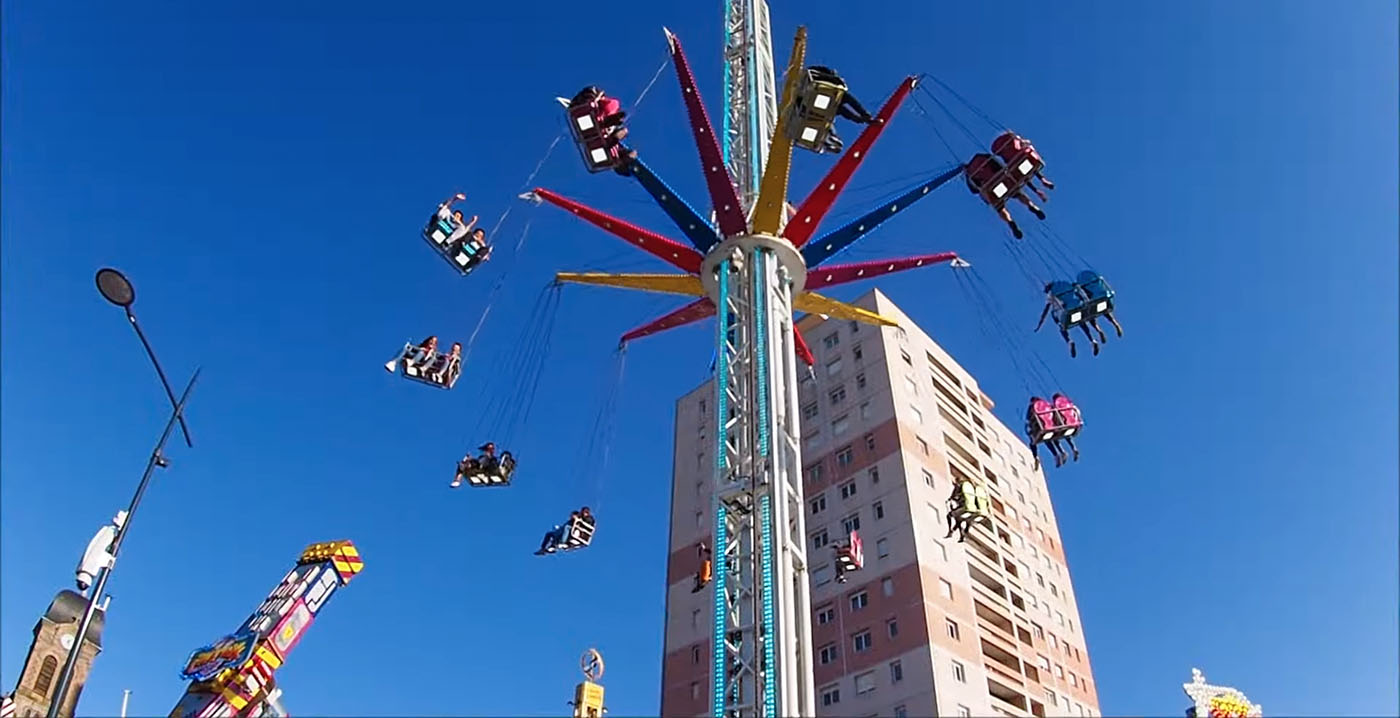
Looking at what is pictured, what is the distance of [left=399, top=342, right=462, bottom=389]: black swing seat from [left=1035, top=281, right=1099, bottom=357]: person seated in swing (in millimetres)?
16099

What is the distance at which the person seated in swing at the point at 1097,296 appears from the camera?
1094 inches

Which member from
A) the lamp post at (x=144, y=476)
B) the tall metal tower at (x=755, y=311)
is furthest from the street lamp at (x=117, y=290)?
the tall metal tower at (x=755, y=311)

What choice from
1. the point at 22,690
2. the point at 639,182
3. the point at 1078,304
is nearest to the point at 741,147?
the point at 639,182

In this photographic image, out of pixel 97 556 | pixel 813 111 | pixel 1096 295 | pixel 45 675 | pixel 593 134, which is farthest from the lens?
pixel 45 675

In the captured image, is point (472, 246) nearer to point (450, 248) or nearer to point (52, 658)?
point (450, 248)

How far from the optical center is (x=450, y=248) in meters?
28.5

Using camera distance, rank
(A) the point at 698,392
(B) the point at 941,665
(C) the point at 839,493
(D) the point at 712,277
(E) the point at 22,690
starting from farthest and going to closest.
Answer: (A) the point at 698,392 < (C) the point at 839,493 < (E) the point at 22,690 < (B) the point at 941,665 < (D) the point at 712,277

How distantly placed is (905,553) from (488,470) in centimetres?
2517

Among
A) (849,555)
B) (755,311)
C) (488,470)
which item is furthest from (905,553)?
(755,311)

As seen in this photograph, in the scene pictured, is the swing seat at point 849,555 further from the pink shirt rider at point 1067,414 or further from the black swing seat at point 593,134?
the black swing seat at point 593,134

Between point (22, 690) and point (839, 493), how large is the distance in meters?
40.2

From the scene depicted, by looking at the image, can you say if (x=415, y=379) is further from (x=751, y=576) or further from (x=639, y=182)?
(x=751, y=576)

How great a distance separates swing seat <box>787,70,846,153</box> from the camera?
22.8m

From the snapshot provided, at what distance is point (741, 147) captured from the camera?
99.8 feet
